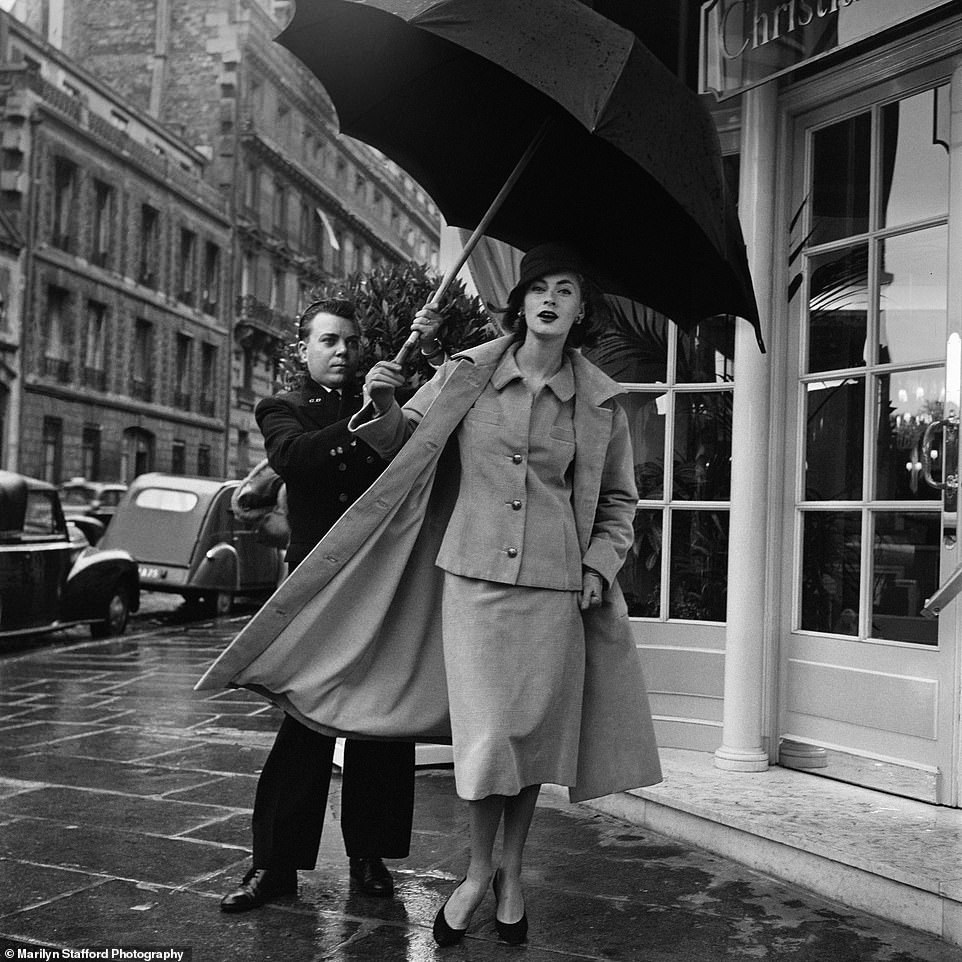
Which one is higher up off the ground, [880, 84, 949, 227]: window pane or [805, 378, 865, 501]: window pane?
[880, 84, 949, 227]: window pane

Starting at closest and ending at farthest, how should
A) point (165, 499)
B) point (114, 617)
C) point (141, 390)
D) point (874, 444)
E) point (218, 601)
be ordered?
point (874, 444) → point (114, 617) → point (218, 601) → point (165, 499) → point (141, 390)

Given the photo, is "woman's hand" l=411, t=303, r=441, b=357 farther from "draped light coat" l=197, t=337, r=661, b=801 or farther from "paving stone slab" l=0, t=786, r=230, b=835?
"paving stone slab" l=0, t=786, r=230, b=835

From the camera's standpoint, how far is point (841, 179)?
4746 mm

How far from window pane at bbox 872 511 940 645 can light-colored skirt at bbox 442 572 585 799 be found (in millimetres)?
1751

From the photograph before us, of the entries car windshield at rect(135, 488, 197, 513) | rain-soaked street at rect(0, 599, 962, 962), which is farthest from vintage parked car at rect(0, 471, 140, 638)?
rain-soaked street at rect(0, 599, 962, 962)

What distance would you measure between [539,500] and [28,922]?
169 cm

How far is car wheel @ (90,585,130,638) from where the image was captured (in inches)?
477

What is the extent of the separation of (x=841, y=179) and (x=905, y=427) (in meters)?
1.04

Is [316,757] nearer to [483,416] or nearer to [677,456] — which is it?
[483,416]

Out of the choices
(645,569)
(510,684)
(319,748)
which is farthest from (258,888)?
(645,569)

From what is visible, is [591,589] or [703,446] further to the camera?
[703,446]

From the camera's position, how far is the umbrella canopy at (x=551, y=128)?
2.88 m

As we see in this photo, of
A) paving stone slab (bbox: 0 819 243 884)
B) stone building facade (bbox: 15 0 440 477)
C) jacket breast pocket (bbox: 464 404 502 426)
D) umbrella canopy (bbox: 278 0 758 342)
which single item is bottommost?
paving stone slab (bbox: 0 819 243 884)

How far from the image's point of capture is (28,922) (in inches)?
123
